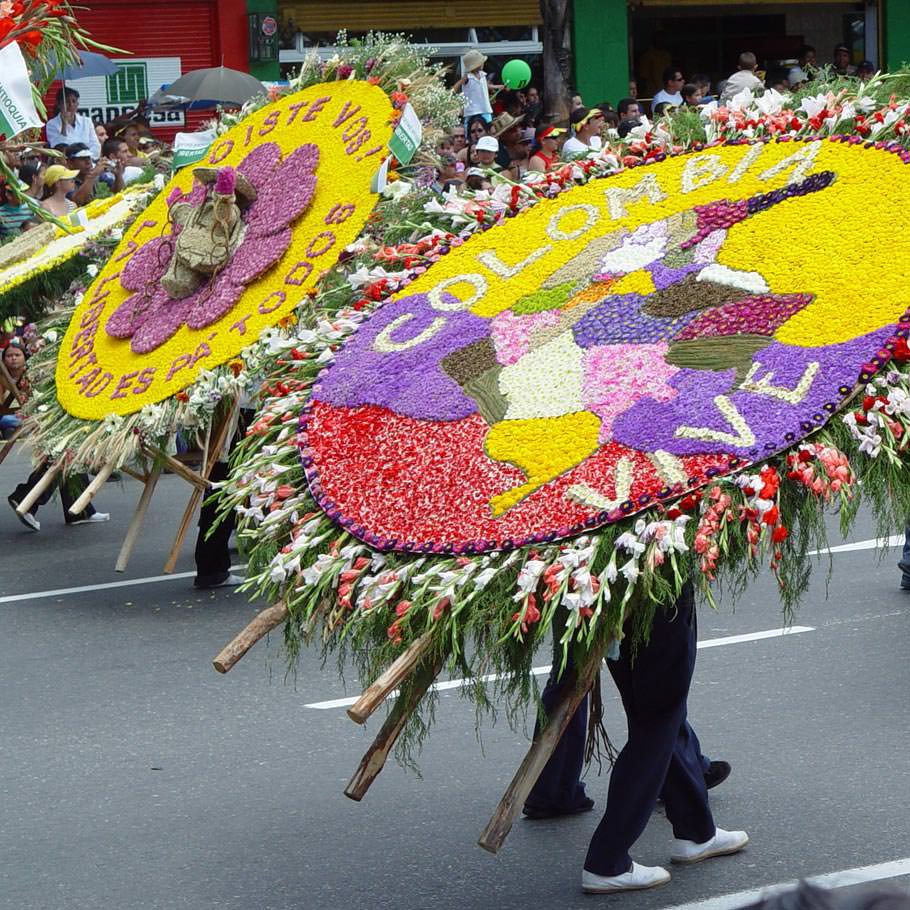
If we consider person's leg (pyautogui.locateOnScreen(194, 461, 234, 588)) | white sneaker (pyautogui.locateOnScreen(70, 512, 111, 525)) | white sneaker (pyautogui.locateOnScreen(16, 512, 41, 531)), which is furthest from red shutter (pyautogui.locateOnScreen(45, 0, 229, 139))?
person's leg (pyautogui.locateOnScreen(194, 461, 234, 588))

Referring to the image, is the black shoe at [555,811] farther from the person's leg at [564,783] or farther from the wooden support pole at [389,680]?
the wooden support pole at [389,680]

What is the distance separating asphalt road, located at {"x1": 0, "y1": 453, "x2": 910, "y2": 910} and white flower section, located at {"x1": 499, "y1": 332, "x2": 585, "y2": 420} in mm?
1300

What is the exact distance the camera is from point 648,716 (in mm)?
4324

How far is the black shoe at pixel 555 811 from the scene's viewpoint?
506 cm

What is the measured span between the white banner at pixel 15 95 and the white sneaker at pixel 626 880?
15.0ft

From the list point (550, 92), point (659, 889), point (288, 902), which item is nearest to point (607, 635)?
point (659, 889)

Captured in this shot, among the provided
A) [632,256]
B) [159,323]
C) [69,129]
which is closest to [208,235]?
[159,323]

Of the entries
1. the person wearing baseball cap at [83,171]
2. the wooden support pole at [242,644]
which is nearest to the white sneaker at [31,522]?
the person wearing baseball cap at [83,171]

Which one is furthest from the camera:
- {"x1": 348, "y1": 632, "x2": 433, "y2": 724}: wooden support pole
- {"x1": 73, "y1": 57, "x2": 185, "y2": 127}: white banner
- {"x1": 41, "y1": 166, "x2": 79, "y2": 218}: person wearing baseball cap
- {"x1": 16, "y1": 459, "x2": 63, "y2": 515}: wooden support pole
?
{"x1": 73, "y1": 57, "x2": 185, "y2": 127}: white banner

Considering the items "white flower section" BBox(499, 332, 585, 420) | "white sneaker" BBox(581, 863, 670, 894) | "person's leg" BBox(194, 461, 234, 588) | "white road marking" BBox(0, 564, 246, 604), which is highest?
"white flower section" BBox(499, 332, 585, 420)

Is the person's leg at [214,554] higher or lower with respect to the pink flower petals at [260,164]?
lower

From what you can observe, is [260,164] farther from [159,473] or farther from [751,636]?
[751,636]

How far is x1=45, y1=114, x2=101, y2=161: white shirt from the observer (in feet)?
56.2

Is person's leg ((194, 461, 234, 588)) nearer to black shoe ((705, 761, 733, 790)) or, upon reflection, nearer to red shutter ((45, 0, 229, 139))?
black shoe ((705, 761, 733, 790))
